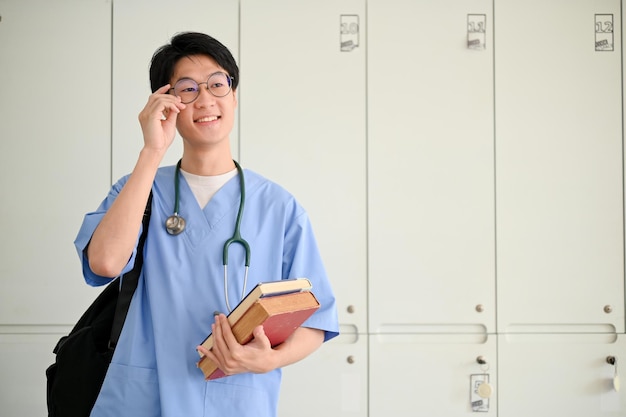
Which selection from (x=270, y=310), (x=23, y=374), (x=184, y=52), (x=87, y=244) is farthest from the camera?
(x=23, y=374)

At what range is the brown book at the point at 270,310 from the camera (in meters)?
0.98

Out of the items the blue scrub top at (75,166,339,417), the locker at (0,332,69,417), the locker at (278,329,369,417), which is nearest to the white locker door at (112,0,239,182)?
the locker at (0,332,69,417)

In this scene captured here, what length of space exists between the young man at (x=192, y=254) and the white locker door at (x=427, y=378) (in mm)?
1029

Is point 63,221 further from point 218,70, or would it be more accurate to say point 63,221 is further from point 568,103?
point 568,103

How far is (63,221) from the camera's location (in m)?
2.24

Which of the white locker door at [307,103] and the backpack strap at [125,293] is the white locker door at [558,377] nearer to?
the white locker door at [307,103]

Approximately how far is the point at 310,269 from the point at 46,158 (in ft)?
4.54

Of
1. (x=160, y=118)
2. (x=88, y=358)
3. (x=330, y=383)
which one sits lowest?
(x=330, y=383)

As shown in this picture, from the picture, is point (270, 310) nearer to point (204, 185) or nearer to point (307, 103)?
point (204, 185)

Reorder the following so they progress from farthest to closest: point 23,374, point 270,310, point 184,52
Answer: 1. point 23,374
2. point 184,52
3. point 270,310

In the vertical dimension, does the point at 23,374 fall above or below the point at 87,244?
below

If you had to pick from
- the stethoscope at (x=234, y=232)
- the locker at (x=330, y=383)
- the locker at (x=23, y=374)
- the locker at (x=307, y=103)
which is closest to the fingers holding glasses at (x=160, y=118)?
the stethoscope at (x=234, y=232)

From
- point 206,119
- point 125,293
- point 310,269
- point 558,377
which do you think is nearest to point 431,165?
point 558,377

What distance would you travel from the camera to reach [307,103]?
7.38 ft
